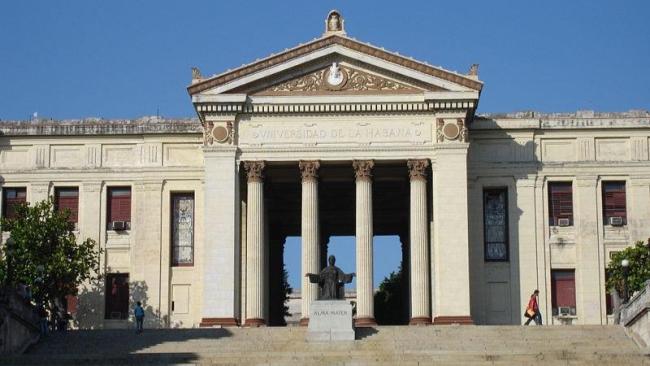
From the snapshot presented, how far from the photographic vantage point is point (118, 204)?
64.5 metres

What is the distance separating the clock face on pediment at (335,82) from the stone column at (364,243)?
11.2 ft

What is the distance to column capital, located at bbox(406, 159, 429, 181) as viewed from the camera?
59.5 m

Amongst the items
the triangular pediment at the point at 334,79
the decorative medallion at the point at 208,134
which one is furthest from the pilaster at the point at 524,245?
the decorative medallion at the point at 208,134

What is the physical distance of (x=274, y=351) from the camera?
4753cm

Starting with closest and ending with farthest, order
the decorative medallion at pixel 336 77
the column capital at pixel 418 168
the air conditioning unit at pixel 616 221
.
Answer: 1. the column capital at pixel 418 168
2. the decorative medallion at pixel 336 77
3. the air conditioning unit at pixel 616 221

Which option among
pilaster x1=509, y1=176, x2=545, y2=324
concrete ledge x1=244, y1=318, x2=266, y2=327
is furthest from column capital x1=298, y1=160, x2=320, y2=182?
pilaster x1=509, y1=176, x2=545, y2=324

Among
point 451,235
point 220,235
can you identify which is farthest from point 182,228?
point 451,235

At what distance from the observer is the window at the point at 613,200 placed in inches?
2509

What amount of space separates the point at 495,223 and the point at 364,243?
7.85m

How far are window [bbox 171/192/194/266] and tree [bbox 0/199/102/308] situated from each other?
17.7 ft

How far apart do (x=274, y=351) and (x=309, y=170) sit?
1394cm

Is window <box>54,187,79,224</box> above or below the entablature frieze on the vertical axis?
below

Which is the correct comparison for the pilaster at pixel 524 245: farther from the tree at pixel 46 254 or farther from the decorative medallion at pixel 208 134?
the tree at pixel 46 254

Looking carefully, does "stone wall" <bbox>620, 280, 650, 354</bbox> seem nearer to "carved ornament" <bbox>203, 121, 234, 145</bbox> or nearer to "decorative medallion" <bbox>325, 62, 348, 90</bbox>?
"decorative medallion" <bbox>325, 62, 348, 90</bbox>
